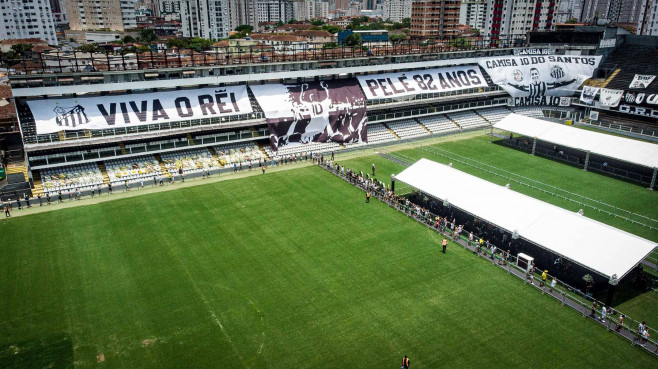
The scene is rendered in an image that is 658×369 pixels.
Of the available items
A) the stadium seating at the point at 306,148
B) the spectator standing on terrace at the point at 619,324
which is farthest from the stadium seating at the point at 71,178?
the spectator standing on terrace at the point at 619,324

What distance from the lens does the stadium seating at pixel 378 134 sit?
55.8 metres

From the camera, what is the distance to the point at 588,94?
64312 millimetres

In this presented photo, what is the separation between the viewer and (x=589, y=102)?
64.2 m

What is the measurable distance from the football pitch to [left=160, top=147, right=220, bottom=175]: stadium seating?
8730 mm

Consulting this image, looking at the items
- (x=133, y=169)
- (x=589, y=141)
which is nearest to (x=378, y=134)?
(x=589, y=141)

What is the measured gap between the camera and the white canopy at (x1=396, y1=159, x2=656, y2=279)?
2578 centimetres

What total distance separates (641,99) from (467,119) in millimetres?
21343

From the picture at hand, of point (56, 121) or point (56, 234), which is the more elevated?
point (56, 121)

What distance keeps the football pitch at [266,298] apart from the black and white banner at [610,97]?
99.3 feet

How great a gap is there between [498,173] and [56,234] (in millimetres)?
37661

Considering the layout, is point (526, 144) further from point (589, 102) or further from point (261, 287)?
point (261, 287)

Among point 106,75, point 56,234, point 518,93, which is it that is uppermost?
point 106,75

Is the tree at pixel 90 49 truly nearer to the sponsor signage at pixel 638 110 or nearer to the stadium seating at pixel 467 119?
the stadium seating at pixel 467 119

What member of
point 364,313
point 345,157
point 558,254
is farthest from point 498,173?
point 364,313
